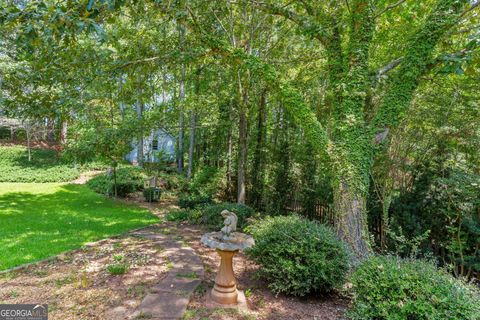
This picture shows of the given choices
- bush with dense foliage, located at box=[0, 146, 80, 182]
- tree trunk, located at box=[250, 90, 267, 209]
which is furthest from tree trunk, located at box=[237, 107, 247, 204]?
bush with dense foliage, located at box=[0, 146, 80, 182]

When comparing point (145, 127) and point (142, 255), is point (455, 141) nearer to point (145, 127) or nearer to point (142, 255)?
point (142, 255)

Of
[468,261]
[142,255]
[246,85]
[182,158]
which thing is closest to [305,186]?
[246,85]

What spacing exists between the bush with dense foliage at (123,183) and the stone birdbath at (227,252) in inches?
348

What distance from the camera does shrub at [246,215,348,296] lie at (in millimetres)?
3236

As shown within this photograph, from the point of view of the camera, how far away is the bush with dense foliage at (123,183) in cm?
1097

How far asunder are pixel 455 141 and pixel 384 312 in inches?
145

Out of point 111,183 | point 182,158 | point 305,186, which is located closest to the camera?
point 305,186

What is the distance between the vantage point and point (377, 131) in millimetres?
4473

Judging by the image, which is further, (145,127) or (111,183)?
(111,183)

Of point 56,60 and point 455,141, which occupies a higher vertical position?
point 56,60

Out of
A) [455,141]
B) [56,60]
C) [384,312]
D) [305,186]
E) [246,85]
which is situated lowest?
[384,312]

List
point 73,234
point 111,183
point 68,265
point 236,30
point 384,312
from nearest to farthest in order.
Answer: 1. point 384,312
2. point 68,265
3. point 73,234
4. point 236,30
5. point 111,183

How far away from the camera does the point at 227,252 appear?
3.14m

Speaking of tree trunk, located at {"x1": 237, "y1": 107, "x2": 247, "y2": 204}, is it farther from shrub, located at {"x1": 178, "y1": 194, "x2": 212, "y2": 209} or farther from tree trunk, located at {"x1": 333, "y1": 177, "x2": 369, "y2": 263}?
tree trunk, located at {"x1": 333, "y1": 177, "x2": 369, "y2": 263}
